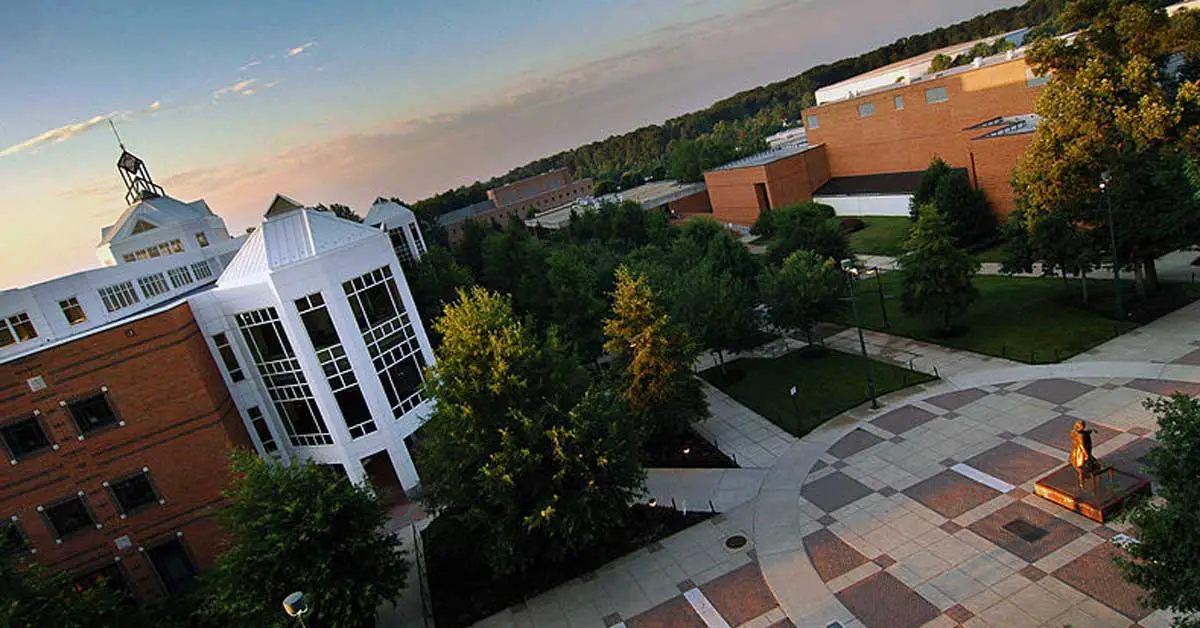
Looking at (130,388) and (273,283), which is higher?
(273,283)

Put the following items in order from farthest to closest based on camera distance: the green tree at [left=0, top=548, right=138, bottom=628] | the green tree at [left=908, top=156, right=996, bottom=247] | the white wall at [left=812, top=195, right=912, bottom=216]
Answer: the white wall at [left=812, top=195, right=912, bottom=216], the green tree at [left=908, top=156, right=996, bottom=247], the green tree at [left=0, top=548, right=138, bottom=628]

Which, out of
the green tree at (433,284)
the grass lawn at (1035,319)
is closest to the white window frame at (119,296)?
the green tree at (433,284)

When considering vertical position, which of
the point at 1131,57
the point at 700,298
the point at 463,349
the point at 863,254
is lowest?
the point at 863,254

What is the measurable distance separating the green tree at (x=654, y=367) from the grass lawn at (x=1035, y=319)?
44.9ft

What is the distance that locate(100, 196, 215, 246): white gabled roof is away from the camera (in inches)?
1693

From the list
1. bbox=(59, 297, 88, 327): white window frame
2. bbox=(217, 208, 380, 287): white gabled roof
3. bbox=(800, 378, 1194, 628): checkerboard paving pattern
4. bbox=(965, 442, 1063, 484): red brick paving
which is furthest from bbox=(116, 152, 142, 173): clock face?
bbox=(965, 442, 1063, 484): red brick paving

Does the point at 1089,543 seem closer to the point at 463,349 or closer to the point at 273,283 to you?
the point at 463,349

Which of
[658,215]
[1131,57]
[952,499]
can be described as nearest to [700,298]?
[952,499]

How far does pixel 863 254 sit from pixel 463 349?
4123 cm

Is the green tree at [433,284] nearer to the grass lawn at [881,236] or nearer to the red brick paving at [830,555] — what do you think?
the red brick paving at [830,555]

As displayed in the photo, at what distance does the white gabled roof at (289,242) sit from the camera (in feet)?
83.4

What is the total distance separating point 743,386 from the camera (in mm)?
31250

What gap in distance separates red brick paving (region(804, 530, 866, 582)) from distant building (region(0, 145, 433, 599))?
45.2ft

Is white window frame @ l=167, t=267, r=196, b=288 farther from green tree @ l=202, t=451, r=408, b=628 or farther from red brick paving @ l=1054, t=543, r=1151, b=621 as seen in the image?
red brick paving @ l=1054, t=543, r=1151, b=621
